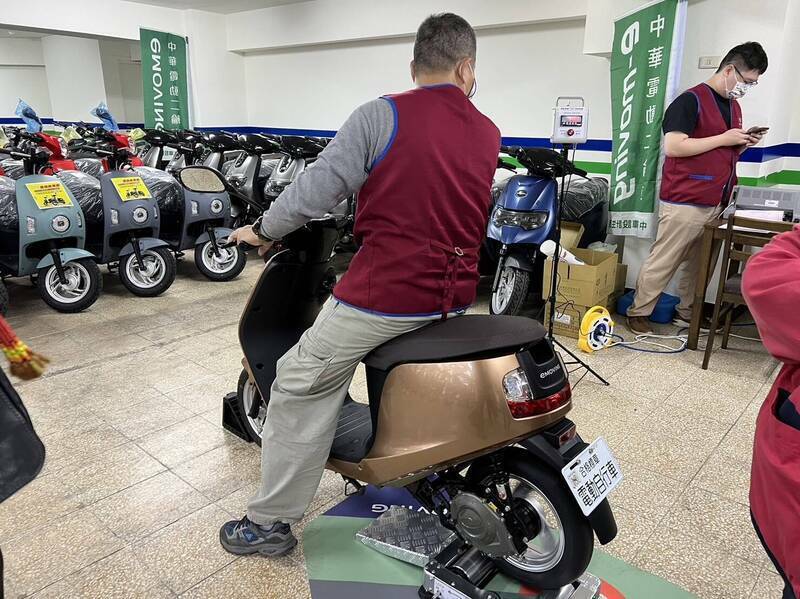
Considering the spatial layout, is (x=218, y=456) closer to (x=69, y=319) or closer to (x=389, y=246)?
(x=389, y=246)

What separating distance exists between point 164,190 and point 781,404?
176 inches

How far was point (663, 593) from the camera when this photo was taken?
1.73 m

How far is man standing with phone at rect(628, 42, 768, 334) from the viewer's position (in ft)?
11.1

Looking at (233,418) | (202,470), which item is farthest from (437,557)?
(233,418)

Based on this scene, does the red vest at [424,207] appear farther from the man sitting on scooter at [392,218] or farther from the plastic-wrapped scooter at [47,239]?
the plastic-wrapped scooter at [47,239]

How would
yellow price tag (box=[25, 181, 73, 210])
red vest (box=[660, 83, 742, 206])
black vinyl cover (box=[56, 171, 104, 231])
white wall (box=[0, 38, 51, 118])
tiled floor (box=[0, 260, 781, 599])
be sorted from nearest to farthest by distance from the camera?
tiled floor (box=[0, 260, 781, 599]), red vest (box=[660, 83, 742, 206]), yellow price tag (box=[25, 181, 73, 210]), black vinyl cover (box=[56, 171, 104, 231]), white wall (box=[0, 38, 51, 118])

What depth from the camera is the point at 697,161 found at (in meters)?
3.57

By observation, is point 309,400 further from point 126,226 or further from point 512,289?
point 126,226

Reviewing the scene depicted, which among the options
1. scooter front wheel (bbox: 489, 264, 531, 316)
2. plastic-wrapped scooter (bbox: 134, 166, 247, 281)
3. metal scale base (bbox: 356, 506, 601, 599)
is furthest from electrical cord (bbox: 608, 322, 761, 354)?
plastic-wrapped scooter (bbox: 134, 166, 247, 281)

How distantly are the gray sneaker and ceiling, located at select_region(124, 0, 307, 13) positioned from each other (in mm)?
8079

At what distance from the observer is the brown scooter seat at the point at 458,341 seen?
1.48m

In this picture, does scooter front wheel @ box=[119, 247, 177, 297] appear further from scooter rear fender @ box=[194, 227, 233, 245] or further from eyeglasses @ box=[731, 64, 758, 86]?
eyeglasses @ box=[731, 64, 758, 86]

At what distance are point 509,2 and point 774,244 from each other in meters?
5.79

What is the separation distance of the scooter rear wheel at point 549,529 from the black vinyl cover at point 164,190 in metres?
3.82
